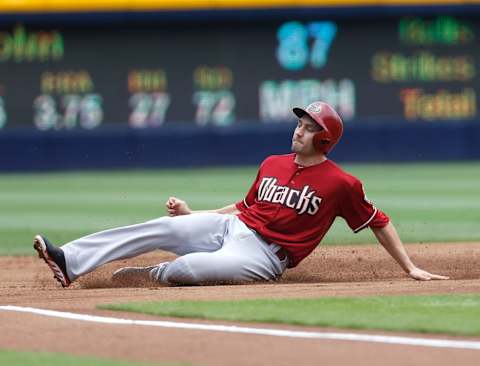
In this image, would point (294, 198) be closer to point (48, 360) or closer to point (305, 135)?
point (305, 135)

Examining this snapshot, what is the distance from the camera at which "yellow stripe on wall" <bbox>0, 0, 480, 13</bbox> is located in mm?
18484

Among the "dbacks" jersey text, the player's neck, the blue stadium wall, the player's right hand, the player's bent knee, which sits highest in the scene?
the player's neck

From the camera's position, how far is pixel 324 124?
667 centimetres

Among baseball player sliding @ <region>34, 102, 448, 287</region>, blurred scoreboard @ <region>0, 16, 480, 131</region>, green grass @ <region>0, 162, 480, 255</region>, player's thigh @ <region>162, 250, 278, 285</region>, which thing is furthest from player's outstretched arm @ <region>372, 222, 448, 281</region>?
blurred scoreboard @ <region>0, 16, 480, 131</region>

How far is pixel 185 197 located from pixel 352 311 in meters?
8.26

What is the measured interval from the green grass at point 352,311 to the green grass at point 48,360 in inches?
36.9

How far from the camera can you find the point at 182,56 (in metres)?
19.2

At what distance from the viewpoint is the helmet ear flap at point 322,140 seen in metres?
6.67

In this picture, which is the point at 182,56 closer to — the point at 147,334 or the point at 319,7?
the point at 319,7

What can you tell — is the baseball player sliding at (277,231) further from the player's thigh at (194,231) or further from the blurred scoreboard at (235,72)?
the blurred scoreboard at (235,72)

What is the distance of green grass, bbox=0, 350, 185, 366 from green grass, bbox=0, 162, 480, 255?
5.13 metres

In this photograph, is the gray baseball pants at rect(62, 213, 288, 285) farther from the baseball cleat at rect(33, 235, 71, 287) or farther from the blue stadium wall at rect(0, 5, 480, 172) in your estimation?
the blue stadium wall at rect(0, 5, 480, 172)

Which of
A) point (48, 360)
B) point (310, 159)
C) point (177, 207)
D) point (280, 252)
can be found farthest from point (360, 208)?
point (48, 360)

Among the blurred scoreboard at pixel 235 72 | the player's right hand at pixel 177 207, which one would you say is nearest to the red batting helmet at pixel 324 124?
the player's right hand at pixel 177 207
